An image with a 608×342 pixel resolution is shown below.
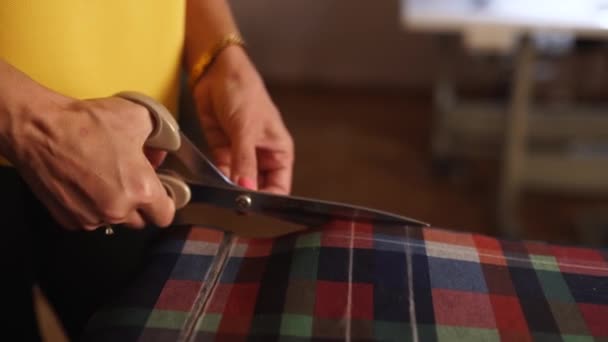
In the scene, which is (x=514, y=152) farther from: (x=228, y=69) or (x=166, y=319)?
(x=166, y=319)

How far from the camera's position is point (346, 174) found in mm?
1987

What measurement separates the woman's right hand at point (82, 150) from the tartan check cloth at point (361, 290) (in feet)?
0.23

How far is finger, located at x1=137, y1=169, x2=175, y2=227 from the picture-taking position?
54 centimetres

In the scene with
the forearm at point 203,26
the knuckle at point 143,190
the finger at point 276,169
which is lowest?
the finger at point 276,169

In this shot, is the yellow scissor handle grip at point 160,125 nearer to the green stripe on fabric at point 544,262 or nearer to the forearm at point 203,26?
the forearm at point 203,26

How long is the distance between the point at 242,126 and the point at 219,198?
0.10 metres

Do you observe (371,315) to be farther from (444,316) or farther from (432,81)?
(432,81)

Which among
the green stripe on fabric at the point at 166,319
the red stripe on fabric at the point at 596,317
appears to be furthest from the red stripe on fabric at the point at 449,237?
the green stripe on fabric at the point at 166,319

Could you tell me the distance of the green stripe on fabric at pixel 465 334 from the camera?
0.47 meters

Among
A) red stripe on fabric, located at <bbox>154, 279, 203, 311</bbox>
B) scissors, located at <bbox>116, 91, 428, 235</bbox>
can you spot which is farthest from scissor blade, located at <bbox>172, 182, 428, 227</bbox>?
red stripe on fabric, located at <bbox>154, 279, 203, 311</bbox>

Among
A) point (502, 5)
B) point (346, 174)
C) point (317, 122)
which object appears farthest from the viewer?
point (317, 122)

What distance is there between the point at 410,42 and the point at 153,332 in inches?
81.8

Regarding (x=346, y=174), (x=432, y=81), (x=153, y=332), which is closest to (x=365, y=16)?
(x=432, y=81)

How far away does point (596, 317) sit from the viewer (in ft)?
1.63
